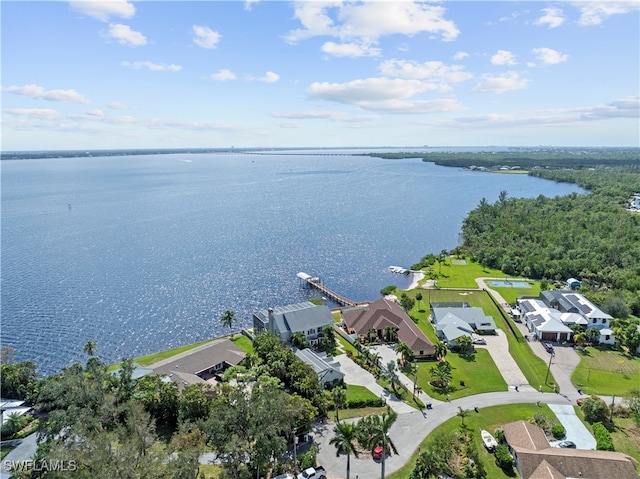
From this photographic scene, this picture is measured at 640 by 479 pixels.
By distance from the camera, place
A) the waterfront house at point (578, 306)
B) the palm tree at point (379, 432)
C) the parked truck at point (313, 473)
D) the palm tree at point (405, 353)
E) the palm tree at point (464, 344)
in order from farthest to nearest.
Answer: the waterfront house at point (578, 306) < the palm tree at point (464, 344) < the palm tree at point (405, 353) < the parked truck at point (313, 473) < the palm tree at point (379, 432)

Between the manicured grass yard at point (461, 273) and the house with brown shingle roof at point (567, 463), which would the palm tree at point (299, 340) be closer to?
the house with brown shingle roof at point (567, 463)

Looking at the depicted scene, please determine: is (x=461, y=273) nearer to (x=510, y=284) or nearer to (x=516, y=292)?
(x=510, y=284)

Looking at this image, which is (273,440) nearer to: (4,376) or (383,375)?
(383,375)

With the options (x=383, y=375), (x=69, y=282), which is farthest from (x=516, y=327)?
(x=69, y=282)

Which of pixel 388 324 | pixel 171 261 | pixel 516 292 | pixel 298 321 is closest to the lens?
pixel 298 321

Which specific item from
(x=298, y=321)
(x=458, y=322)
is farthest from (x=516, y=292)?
(x=298, y=321)

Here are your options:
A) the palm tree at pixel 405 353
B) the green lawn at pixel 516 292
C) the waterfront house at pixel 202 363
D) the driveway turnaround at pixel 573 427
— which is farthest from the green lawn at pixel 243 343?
the green lawn at pixel 516 292
